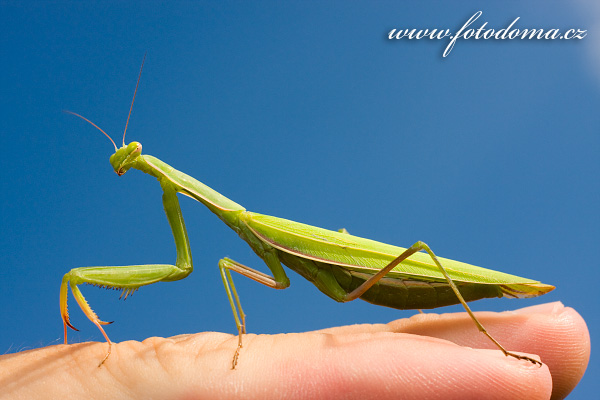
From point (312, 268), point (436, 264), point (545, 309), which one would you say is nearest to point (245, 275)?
point (312, 268)

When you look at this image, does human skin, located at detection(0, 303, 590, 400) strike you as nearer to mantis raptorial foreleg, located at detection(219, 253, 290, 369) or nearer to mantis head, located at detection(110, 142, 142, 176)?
mantis raptorial foreleg, located at detection(219, 253, 290, 369)

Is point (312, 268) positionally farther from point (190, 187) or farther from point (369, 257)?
point (190, 187)

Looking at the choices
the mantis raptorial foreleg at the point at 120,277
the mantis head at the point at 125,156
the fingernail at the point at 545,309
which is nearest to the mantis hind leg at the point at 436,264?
the fingernail at the point at 545,309

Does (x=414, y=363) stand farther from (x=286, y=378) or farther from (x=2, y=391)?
(x=2, y=391)

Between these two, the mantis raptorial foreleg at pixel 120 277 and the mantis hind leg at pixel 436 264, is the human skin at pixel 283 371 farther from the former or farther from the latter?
the mantis hind leg at pixel 436 264

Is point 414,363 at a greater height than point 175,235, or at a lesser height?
lesser

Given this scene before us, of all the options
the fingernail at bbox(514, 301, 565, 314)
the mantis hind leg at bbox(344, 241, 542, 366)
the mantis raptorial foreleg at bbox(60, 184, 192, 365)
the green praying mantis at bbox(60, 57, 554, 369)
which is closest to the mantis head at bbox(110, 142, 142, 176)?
the green praying mantis at bbox(60, 57, 554, 369)

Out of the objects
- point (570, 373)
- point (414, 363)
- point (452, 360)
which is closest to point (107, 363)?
point (414, 363)

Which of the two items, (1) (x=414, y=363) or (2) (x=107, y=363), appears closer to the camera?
(1) (x=414, y=363)
